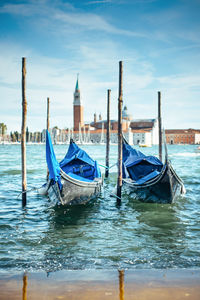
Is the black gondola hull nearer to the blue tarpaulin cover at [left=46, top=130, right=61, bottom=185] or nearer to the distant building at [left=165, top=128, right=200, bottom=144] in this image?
the blue tarpaulin cover at [left=46, top=130, right=61, bottom=185]

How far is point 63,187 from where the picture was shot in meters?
5.91

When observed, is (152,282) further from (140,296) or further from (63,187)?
(63,187)

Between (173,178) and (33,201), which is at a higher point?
(173,178)

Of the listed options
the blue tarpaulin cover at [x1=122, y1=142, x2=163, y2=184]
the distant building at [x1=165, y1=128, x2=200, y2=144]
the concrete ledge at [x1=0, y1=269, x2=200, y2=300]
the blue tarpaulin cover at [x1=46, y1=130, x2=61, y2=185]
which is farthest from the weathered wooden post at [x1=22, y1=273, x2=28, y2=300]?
the distant building at [x1=165, y1=128, x2=200, y2=144]

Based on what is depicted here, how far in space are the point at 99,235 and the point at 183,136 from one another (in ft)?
297

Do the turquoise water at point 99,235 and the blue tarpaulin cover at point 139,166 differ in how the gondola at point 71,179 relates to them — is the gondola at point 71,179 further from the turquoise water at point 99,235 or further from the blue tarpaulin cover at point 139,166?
the blue tarpaulin cover at point 139,166

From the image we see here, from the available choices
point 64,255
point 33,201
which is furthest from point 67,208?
point 64,255

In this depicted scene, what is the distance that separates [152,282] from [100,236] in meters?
1.72

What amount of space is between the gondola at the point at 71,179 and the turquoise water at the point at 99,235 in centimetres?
27

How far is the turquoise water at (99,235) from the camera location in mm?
3668

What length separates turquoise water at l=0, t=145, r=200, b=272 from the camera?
3.67 metres

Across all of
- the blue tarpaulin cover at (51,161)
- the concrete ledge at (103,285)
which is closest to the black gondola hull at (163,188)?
the blue tarpaulin cover at (51,161)

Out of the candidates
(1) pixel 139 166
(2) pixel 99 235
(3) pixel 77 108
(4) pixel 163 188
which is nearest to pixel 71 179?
(2) pixel 99 235

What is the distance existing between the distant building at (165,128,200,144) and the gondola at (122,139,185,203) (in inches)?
3374
